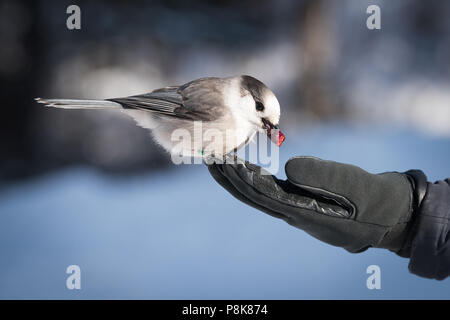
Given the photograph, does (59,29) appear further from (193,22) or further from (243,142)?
(243,142)

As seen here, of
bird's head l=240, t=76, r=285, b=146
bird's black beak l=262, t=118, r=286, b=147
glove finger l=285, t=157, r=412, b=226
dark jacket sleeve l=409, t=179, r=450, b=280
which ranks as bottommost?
dark jacket sleeve l=409, t=179, r=450, b=280

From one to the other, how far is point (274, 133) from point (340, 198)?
20 cm

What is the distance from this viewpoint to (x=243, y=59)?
1.68 metres

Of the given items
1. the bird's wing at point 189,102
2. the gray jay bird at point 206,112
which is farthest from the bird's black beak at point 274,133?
the bird's wing at point 189,102

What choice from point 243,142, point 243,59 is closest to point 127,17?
point 243,59

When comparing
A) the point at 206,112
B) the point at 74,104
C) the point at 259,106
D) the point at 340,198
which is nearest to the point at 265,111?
the point at 259,106

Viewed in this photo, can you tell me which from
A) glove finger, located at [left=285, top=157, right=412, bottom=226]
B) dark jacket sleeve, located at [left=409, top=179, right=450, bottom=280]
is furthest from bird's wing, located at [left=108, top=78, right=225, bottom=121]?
dark jacket sleeve, located at [left=409, top=179, right=450, bottom=280]

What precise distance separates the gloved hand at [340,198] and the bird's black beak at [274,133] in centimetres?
8

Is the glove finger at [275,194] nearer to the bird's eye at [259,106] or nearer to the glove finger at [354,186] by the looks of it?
the glove finger at [354,186]

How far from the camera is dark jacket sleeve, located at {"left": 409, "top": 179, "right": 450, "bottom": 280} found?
90cm

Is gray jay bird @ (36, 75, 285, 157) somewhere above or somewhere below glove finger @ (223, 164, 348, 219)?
above

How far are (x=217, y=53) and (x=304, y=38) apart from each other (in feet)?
1.17

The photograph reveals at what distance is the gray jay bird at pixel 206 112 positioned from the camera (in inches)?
38.4

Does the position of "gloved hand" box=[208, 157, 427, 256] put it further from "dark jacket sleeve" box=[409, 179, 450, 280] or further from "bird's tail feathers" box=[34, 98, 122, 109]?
"bird's tail feathers" box=[34, 98, 122, 109]
